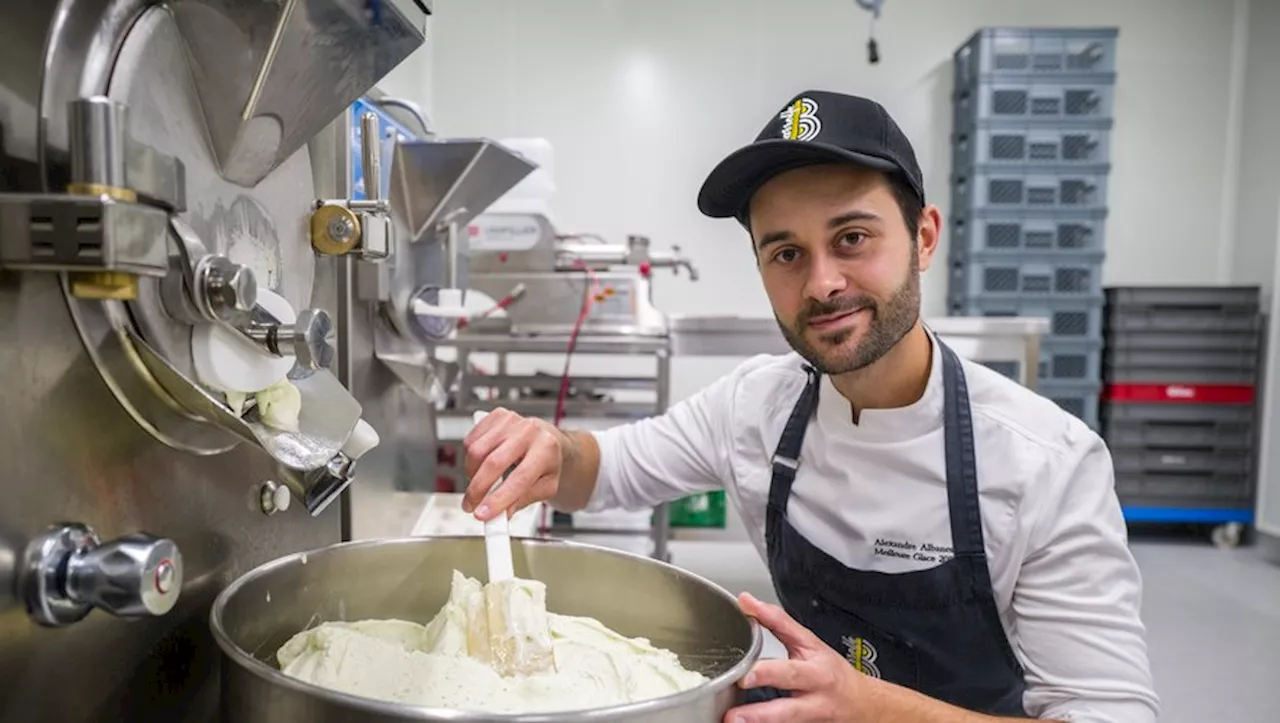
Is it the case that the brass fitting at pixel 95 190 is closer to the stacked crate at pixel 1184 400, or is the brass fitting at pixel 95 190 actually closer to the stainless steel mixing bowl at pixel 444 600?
the stainless steel mixing bowl at pixel 444 600

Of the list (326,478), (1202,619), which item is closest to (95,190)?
(326,478)

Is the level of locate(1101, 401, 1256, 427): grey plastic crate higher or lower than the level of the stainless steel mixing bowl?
lower

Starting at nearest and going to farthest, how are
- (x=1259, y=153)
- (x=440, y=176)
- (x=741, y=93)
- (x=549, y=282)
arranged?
(x=440, y=176), (x=549, y=282), (x=1259, y=153), (x=741, y=93)

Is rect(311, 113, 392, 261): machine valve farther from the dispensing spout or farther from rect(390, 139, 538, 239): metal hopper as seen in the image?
rect(390, 139, 538, 239): metal hopper

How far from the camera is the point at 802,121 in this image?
0.95 meters

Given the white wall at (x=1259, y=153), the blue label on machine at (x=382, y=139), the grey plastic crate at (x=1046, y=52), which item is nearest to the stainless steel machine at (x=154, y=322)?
the blue label on machine at (x=382, y=139)

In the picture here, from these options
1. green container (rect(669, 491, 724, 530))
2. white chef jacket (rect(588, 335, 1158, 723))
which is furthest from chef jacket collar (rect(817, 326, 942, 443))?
green container (rect(669, 491, 724, 530))

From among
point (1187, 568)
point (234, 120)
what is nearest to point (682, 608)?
point (234, 120)

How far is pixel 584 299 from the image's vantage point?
8.30 feet

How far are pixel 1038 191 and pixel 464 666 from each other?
3.84 m

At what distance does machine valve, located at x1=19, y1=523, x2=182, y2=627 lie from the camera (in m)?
0.47

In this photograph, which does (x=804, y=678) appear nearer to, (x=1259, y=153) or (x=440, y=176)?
(x=440, y=176)

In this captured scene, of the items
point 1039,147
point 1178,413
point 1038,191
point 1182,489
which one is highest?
point 1039,147

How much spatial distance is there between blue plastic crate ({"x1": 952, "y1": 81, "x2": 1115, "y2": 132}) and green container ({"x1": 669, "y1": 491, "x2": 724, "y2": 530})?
223 centimetres
